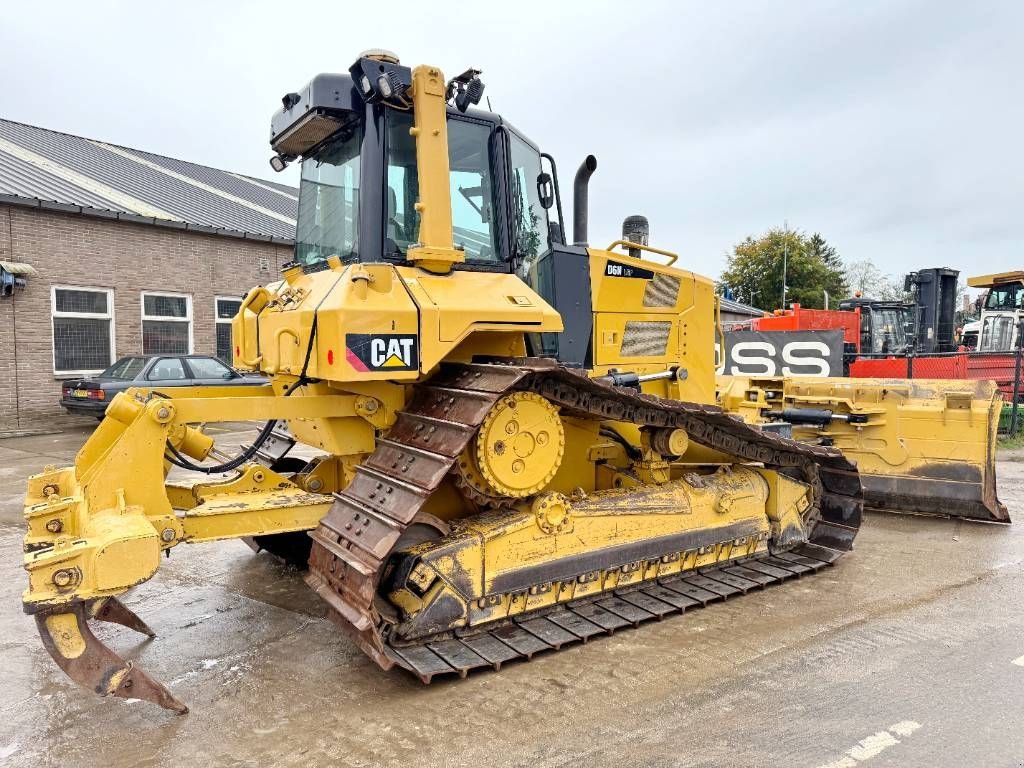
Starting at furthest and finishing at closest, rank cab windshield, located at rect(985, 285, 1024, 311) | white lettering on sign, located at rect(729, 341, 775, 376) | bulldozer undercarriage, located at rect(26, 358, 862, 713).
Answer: cab windshield, located at rect(985, 285, 1024, 311), white lettering on sign, located at rect(729, 341, 775, 376), bulldozer undercarriage, located at rect(26, 358, 862, 713)

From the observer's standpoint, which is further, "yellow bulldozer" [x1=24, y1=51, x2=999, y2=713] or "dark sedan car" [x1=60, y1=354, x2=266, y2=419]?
"dark sedan car" [x1=60, y1=354, x2=266, y2=419]

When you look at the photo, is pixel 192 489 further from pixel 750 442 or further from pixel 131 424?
pixel 750 442

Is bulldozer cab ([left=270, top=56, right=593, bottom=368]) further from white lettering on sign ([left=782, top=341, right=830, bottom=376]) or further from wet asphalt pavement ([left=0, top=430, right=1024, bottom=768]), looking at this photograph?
white lettering on sign ([left=782, top=341, right=830, bottom=376])

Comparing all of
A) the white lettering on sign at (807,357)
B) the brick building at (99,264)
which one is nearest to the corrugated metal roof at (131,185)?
the brick building at (99,264)

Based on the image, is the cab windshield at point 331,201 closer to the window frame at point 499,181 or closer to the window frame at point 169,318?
the window frame at point 499,181

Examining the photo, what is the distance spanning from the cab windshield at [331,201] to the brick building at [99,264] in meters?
11.3

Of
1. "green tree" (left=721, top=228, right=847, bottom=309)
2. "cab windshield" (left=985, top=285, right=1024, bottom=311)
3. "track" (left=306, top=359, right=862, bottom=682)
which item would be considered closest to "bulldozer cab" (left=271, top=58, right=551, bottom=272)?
"track" (left=306, top=359, right=862, bottom=682)

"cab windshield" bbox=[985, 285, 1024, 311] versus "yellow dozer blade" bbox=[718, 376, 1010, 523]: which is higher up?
"cab windshield" bbox=[985, 285, 1024, 311]

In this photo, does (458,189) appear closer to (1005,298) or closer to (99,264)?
(99,264)

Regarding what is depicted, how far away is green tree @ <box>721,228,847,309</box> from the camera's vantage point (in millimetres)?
37250

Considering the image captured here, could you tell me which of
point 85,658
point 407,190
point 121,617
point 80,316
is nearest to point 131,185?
point 80,316

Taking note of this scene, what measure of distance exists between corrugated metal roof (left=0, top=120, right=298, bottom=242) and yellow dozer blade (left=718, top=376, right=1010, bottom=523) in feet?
44.5

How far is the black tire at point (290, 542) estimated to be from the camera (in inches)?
218

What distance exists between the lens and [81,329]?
14586 millimetres
